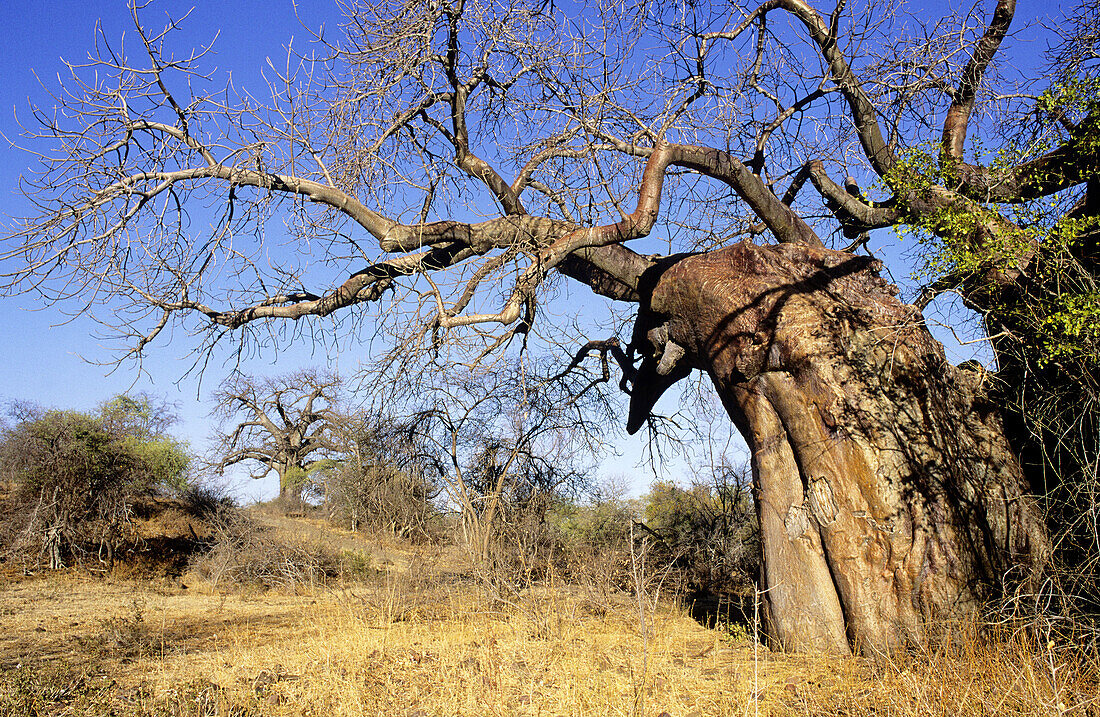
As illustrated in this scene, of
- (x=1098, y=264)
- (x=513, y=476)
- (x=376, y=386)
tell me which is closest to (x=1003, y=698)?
(x=1098, y=264)

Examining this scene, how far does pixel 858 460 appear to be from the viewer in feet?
14.8

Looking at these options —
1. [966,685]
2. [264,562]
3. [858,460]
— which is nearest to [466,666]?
[966,685]

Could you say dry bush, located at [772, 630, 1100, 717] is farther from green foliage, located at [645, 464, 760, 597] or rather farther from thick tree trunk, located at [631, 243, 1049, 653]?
green foliage, located at [645, 464, 760, 597]

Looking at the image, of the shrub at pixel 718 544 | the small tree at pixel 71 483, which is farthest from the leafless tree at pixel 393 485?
the small tree at pixel 71 483

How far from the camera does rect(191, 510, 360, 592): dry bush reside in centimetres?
920

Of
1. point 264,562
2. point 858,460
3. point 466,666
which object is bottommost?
point 466,666

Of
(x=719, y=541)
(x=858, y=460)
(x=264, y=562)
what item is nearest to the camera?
(x=858, y=460)

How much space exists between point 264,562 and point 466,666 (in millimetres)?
6364

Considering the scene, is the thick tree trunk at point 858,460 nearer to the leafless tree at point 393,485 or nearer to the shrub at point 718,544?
the shrub at point 718,544

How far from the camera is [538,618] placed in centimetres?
519

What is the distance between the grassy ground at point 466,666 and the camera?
3.24m

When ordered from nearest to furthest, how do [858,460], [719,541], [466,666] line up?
[466,666], [858,460], [719,541]

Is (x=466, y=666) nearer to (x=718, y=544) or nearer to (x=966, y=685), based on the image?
(x=966, y=685)

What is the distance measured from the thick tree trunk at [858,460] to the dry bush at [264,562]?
5.89 meters
